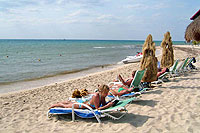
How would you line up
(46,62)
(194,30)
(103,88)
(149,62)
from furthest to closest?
(46,62), (194,30), (149,62), (103,88)

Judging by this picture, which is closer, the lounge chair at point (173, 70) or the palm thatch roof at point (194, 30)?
the palm thatch roof at point (194, 30)

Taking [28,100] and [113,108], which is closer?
[113,108]

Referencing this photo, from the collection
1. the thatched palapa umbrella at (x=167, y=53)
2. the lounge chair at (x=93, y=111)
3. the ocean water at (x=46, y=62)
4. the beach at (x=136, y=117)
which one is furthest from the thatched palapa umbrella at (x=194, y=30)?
the ocean water at (x=46, y=62)

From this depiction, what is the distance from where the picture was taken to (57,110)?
4270 millimetres

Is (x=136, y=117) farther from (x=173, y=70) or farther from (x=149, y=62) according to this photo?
(x=173, y=70)

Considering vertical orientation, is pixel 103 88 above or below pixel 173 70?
above

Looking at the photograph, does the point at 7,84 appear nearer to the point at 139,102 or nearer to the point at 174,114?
the point at 139,102

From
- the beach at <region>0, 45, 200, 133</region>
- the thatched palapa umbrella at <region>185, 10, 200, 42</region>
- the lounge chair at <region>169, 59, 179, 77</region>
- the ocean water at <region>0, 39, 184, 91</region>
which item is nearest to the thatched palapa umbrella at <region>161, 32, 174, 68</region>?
the lounge chair at <region>169, 59, 179, 77</region>

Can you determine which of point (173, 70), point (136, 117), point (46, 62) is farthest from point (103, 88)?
point (46, 62)

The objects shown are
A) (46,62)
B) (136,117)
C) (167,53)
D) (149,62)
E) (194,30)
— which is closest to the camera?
(136,117)

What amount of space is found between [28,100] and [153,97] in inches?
167

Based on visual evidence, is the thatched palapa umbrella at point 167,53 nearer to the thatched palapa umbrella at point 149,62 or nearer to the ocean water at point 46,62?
the thatched palapa umbrella at point 149,62

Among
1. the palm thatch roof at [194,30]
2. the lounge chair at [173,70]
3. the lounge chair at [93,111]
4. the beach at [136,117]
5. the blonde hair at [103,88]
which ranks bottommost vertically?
the beach at [136,117]

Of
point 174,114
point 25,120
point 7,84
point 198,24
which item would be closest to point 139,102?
point 174,114
